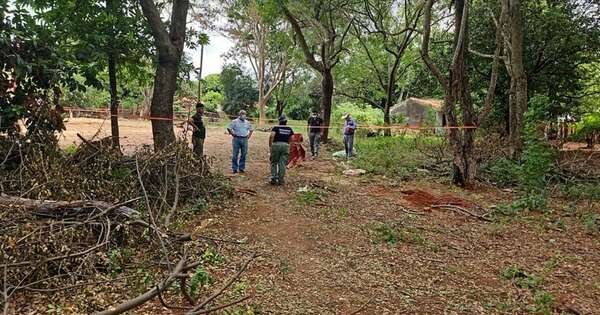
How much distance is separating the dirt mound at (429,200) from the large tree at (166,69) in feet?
14.9

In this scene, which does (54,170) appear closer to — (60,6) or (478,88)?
(60,6)

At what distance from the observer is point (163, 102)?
7855 mm

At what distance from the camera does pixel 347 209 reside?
7.39 meters

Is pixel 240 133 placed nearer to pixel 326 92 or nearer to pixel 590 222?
pixel 590 222

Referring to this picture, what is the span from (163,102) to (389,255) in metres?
4.78

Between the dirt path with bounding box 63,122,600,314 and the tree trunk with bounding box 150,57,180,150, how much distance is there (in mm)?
1741

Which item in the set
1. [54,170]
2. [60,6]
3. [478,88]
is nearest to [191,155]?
[54,170]

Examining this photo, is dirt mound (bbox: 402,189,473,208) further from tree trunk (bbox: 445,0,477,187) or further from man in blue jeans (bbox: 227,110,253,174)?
man in blue jeans (bbox: 227,110,253,174)

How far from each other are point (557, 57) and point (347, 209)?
12.7 meters

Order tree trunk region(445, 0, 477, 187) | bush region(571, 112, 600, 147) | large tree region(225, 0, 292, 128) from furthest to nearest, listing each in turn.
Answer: large tree region(225, 0, 292, 128) < bush region(571, 112, 600, 147) < tree trunk region(445, 0, 477, 187)

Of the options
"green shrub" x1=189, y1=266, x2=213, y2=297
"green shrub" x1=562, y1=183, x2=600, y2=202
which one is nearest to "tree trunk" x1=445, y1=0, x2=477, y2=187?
"green shrub" x1=562, y1=183, x2=600, y2=202

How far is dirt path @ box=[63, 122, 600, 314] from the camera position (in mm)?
4168

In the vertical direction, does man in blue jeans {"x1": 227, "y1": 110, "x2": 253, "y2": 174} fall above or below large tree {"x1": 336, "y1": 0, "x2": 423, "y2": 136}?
below

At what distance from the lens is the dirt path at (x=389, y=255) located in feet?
13.7
